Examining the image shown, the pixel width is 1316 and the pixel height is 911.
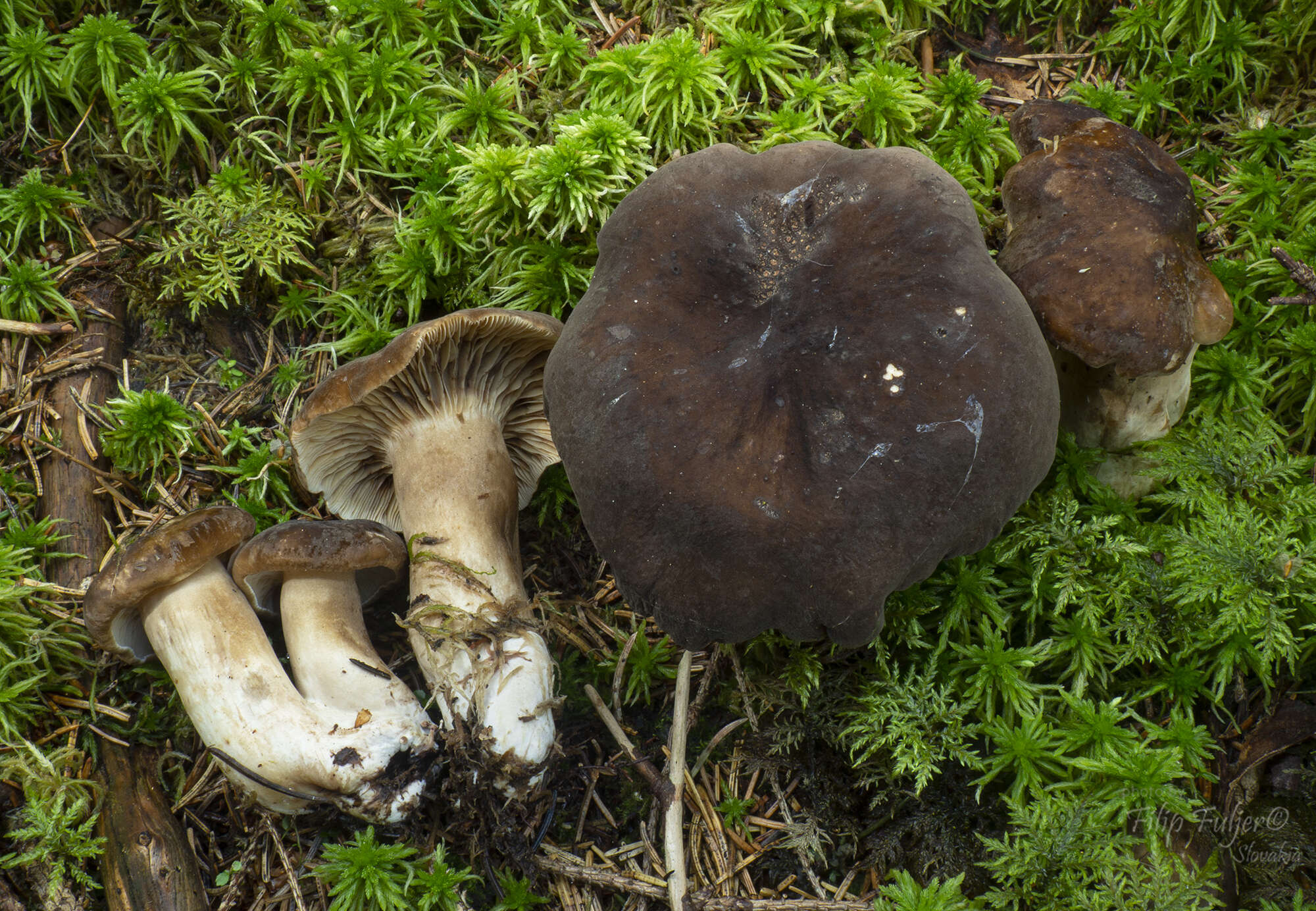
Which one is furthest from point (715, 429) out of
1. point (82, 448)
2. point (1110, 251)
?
point (82, 448)

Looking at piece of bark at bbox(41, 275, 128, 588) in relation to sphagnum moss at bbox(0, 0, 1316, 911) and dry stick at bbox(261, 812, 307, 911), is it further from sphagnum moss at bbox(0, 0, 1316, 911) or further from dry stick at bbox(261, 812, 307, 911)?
dry stick at bbox(261, 812, 307, 911)

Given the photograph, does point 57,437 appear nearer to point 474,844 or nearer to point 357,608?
point 357,608

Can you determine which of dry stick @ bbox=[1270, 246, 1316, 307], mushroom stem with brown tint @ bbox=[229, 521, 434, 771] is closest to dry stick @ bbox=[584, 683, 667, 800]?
mushroom stem with brown tint @ bbox=[229, 521, 434, 771]

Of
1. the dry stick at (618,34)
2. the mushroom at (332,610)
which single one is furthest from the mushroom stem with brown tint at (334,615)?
the dry stick at (618,34)

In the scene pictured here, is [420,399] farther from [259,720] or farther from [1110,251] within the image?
[1110,251]

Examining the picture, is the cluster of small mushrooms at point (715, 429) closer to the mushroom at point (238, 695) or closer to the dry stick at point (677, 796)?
the mushroom at point (238, 695)

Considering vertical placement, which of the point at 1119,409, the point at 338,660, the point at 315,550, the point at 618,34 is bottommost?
the point at 338,660

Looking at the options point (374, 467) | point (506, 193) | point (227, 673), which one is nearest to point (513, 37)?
point (506, 193)
